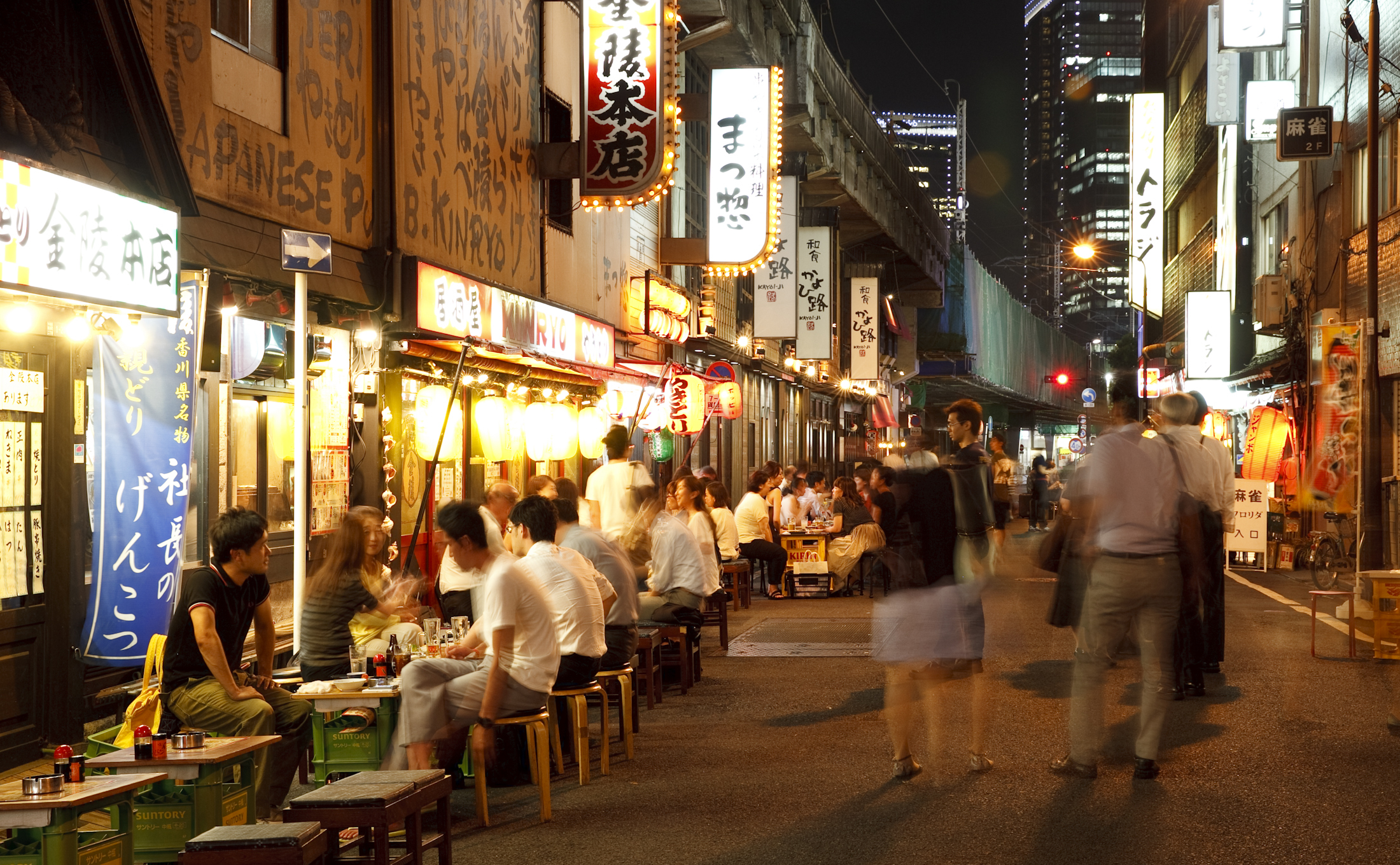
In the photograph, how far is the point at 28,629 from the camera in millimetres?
8289

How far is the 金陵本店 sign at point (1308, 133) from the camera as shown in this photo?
74.2ft

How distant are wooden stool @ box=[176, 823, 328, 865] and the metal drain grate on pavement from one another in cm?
872

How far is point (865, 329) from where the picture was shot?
119ft

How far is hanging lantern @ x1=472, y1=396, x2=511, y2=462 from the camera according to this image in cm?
1508

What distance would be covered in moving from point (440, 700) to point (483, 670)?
324 mm

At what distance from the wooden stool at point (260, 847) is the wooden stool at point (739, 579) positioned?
39.7 ft

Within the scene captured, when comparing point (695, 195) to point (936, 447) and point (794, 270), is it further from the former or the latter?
point (936, 447)

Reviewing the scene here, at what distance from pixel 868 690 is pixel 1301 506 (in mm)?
17778

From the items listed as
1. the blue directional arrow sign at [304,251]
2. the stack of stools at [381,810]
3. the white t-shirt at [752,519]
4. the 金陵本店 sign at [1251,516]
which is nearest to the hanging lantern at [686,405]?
the white t-shirt at [752,519]

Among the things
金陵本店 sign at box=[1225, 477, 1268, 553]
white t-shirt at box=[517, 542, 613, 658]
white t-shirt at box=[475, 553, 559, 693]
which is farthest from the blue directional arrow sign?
金陵本店 sign at box=[1225, 477, 1268, 553]

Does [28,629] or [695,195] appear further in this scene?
[695,195]

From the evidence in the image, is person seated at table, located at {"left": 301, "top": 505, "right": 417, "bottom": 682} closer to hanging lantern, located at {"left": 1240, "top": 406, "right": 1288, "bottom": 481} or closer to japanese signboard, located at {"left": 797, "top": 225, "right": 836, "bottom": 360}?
hanging lantern, located at {"left": 1240, "top": 406, "right": 1288, "bottom": 481}

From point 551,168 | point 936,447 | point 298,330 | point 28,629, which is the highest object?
point 551,168

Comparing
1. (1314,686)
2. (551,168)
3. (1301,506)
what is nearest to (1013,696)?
(1314,686)
